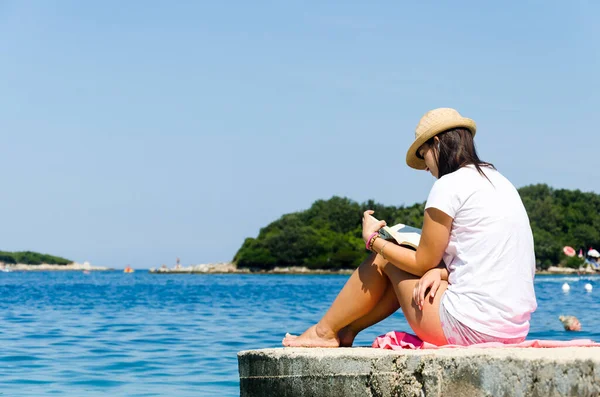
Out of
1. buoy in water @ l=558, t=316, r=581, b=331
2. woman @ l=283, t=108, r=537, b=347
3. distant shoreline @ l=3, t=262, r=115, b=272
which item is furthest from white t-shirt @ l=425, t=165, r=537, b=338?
distant shoreline @ l=3, t=262, r=115, b=272

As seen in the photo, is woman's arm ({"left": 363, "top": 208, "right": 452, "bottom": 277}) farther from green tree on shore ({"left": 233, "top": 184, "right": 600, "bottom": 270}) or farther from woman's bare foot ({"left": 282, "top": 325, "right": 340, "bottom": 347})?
green tree on shore ({"left": 233, "top": 184, "right": 600, "bottom": 270})

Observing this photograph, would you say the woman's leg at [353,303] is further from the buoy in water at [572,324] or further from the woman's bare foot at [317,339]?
the buoy in water at [572,324]

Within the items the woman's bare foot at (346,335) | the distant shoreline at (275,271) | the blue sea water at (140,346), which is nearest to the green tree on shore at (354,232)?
the distant shoreline at (275,271)

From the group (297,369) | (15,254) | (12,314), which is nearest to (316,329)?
(297,369)

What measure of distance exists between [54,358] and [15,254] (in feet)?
545

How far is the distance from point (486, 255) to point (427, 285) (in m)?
0.32

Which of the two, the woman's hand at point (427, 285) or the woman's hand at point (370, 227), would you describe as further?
the woman's hand at point (370, 227)

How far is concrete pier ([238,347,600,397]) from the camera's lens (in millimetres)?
3479

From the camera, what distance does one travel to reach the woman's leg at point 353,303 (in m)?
4.39

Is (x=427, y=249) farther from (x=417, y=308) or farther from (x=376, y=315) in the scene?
(x=376, y=315)

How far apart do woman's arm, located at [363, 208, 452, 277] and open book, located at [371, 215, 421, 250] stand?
70mm

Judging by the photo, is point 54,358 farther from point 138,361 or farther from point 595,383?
point 595,383

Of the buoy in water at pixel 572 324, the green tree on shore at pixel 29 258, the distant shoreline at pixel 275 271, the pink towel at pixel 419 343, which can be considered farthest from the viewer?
the green tree on shore at pixel 29 258

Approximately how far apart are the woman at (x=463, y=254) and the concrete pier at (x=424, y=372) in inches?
9.0
